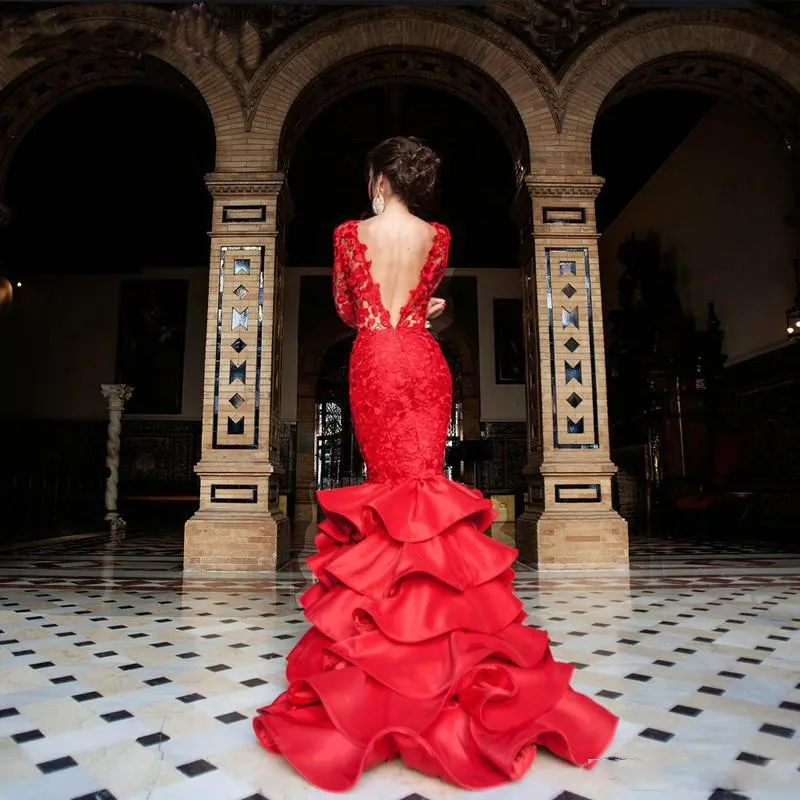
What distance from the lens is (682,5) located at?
695cm

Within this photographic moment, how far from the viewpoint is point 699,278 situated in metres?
10.2

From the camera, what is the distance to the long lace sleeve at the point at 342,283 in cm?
218

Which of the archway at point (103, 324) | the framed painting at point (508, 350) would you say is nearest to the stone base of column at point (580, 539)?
the framed painting at point (508, 350)

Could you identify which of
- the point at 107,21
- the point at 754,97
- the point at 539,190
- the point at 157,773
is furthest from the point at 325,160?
the point at 157,773

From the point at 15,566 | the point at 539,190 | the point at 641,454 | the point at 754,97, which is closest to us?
the point at 15,566

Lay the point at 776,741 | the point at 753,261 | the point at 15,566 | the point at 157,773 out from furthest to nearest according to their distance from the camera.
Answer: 1. the point at 753,261
2. the point at 15,566
3. the point at 776,741
4. the point at 157,773

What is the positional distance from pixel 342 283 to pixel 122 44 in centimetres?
681

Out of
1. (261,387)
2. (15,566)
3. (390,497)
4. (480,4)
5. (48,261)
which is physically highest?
(480,4)

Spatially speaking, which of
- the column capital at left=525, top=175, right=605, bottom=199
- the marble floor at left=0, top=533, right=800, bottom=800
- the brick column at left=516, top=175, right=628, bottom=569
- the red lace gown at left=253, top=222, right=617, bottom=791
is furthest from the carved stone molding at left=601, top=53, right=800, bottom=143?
the red lace gown at left=253, top=222, right=617, bottom=791

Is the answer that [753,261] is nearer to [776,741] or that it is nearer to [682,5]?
[682,5]

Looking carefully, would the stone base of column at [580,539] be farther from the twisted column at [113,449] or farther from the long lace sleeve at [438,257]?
the twisted column at [113,449]

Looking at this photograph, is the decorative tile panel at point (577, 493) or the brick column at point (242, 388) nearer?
A: the brick column at point (242, 388)

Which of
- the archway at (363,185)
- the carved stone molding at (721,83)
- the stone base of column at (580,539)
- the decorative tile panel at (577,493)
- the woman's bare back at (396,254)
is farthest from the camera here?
the archway at (363,185)

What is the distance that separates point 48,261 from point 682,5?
12.1m
